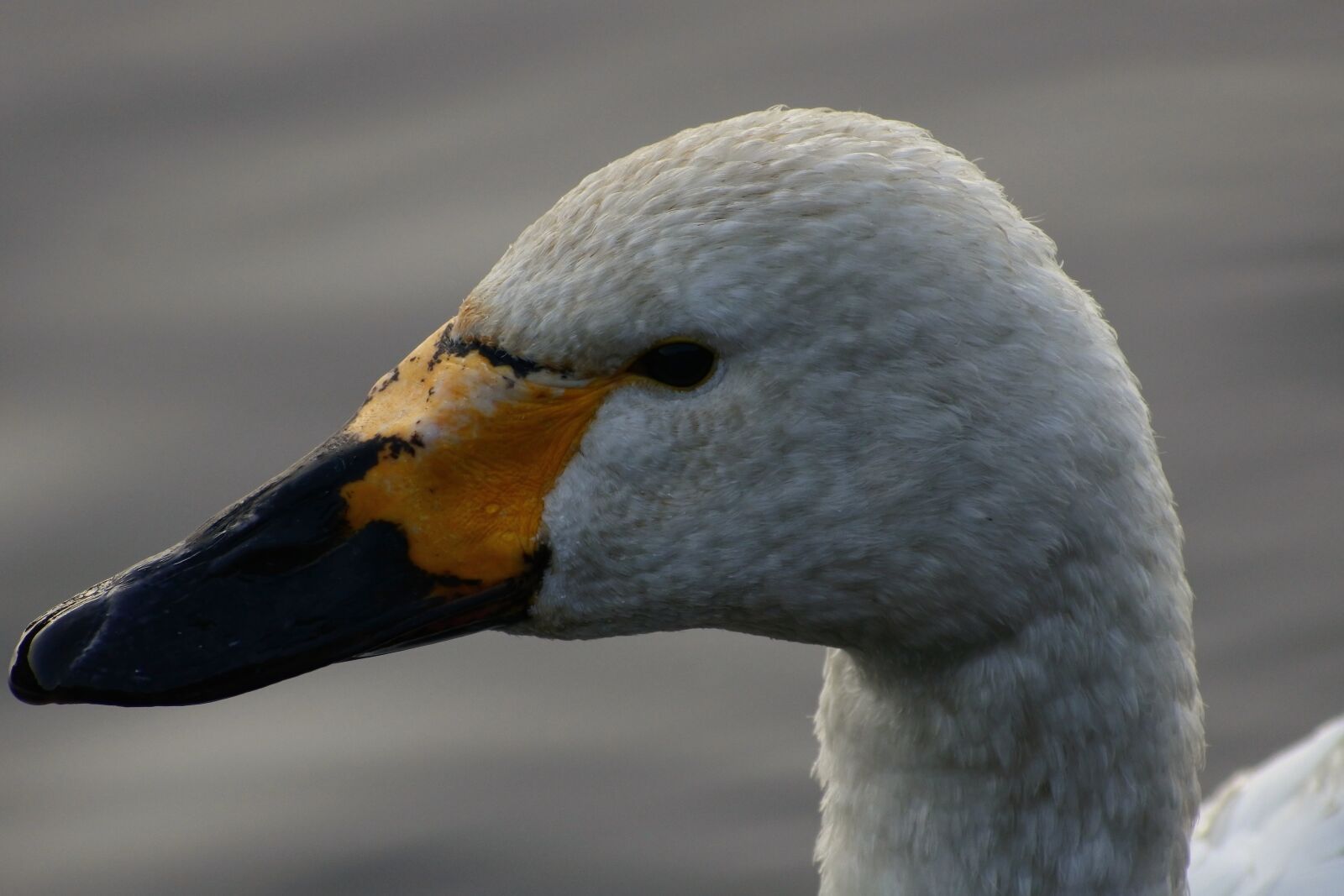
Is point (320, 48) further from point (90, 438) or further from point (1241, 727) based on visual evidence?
point (1241, 727)

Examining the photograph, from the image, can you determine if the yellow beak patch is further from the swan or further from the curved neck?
the curved neck

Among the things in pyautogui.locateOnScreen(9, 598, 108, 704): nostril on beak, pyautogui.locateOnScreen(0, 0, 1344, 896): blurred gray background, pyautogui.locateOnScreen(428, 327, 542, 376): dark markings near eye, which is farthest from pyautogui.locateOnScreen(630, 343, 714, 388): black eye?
pyautogui.locateOnScreen(0, 0, 1344, 896): blurred gray background

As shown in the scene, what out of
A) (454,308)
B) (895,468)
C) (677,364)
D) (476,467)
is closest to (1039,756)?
(895,468)

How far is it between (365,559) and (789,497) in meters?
0.75

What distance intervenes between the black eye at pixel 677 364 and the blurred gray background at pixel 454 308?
3019 mm

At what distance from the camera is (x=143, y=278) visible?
7004 millimetres

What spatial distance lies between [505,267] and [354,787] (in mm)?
3075

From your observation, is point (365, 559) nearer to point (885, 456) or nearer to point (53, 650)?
point (53, 650)

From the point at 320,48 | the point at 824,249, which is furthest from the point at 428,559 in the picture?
the point at 320,48

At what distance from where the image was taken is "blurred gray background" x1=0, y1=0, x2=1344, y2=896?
5898 millimetres

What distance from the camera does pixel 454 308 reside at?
676 centimetres

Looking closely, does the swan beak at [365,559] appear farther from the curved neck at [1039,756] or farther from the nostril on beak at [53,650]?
the curved neck at [1039,756]

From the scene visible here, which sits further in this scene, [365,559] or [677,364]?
[365,559]

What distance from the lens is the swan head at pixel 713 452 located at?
3.04 meters
